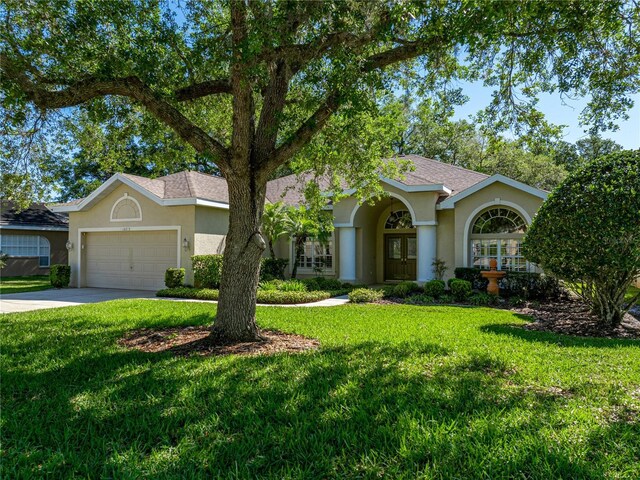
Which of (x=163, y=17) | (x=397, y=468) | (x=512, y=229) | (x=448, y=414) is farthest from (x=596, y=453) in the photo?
(x=512, y=229)

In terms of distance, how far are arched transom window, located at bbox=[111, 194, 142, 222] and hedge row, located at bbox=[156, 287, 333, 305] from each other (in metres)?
4.13

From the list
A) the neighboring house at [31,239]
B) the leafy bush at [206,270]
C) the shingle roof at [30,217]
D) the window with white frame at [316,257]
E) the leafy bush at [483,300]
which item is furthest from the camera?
the neighboring house at [31,239]

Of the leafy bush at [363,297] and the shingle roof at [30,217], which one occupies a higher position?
the shingle roof at [30,217]

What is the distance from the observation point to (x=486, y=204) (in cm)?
1473

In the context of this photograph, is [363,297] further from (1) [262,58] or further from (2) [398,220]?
(1) [262,58]

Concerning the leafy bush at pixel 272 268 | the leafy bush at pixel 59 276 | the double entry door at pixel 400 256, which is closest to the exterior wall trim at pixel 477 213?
the double entry door at pixel 400 256

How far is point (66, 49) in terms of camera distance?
6410 millimetres

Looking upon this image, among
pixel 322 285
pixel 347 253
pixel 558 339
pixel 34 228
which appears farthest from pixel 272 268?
pixel 34 228

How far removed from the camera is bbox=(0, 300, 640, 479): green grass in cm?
312

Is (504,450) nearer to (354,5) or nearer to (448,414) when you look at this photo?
(448,414)

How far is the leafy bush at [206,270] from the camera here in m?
15.1

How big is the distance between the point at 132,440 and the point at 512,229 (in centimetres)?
1446

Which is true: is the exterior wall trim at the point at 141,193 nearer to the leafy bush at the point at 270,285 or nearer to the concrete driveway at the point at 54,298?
the concrete driveway at the point at 54,298

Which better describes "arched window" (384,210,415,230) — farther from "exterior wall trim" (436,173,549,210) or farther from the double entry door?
"exterior wall trim" (436,173,549,210)
